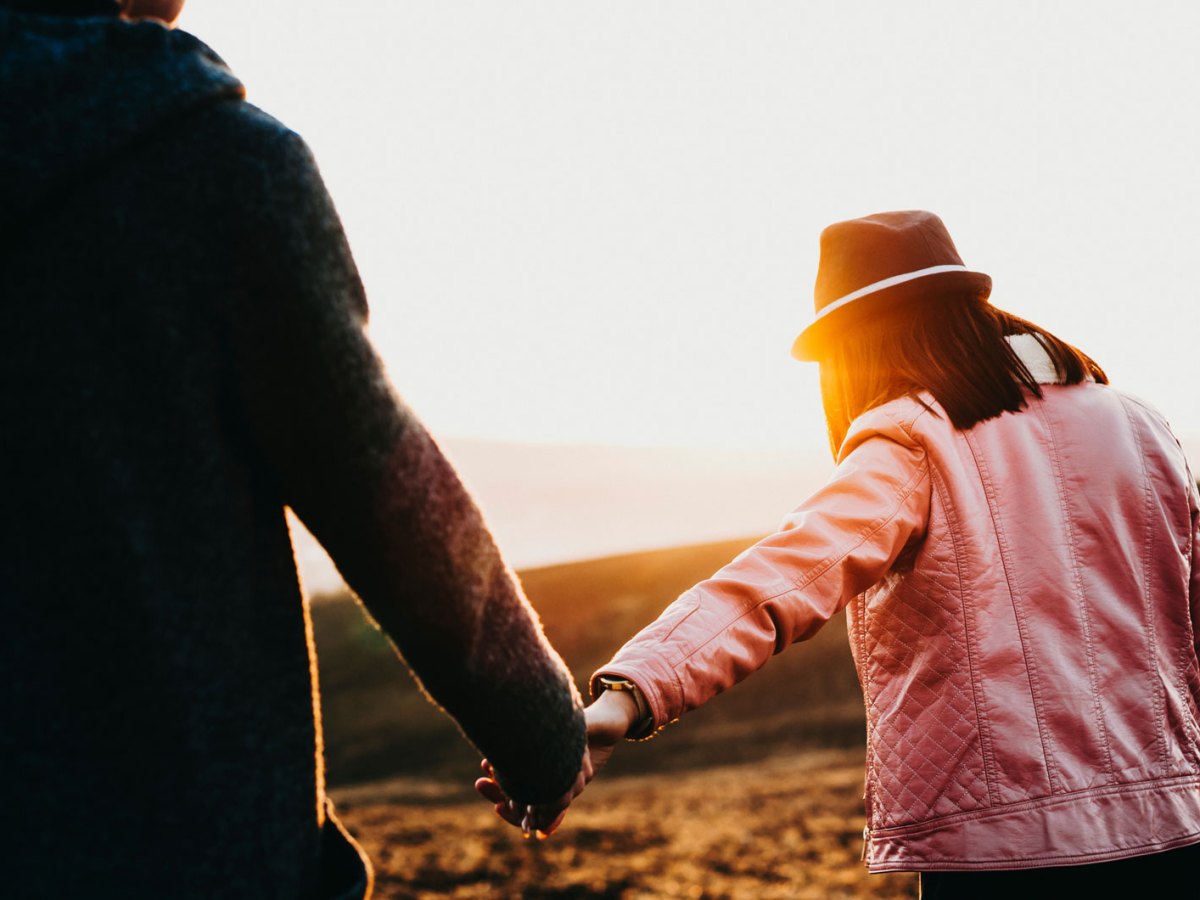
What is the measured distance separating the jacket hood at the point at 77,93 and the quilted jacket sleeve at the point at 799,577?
1.18 metres

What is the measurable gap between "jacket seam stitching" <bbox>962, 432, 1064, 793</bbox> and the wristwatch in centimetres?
67

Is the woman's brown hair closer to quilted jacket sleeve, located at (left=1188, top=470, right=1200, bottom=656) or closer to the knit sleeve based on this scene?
quilted jacket sleeve, located at (left=1188, top=470, right=1200, bottom=656)

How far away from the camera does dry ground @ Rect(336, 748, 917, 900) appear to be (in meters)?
6.15

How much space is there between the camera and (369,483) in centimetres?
95

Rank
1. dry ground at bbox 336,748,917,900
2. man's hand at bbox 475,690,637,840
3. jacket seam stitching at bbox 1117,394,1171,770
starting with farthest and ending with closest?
dry ground at bbox 336,748,917,900, jacket seam stitching at bbox 1117,394,1171,770, man's hand at bbox 475,690,637,840

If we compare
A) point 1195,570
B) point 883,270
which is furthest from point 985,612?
point 883,270

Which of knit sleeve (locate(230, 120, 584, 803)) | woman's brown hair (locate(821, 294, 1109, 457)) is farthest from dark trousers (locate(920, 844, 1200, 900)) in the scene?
knit sleeve (locate(230, 120, 584, 803))

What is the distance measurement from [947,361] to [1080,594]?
1.63 feet

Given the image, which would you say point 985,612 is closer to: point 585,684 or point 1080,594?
point 1080,594

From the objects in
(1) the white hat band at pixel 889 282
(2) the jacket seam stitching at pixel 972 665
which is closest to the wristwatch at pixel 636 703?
(2) the jacket seam stitching at pixel 972 665

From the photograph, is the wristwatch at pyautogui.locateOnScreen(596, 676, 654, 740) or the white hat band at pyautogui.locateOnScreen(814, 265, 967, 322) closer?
the wristwatch at pyautogui.locateOnScreen(596, 676, 654, 740)

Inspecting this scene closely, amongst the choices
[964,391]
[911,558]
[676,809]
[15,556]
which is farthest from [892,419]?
[676,809]

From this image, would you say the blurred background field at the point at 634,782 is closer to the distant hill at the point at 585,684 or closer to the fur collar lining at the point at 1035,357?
the distant hill at the point at 585,684

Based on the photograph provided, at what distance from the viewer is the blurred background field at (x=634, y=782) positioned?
21.0 ft
